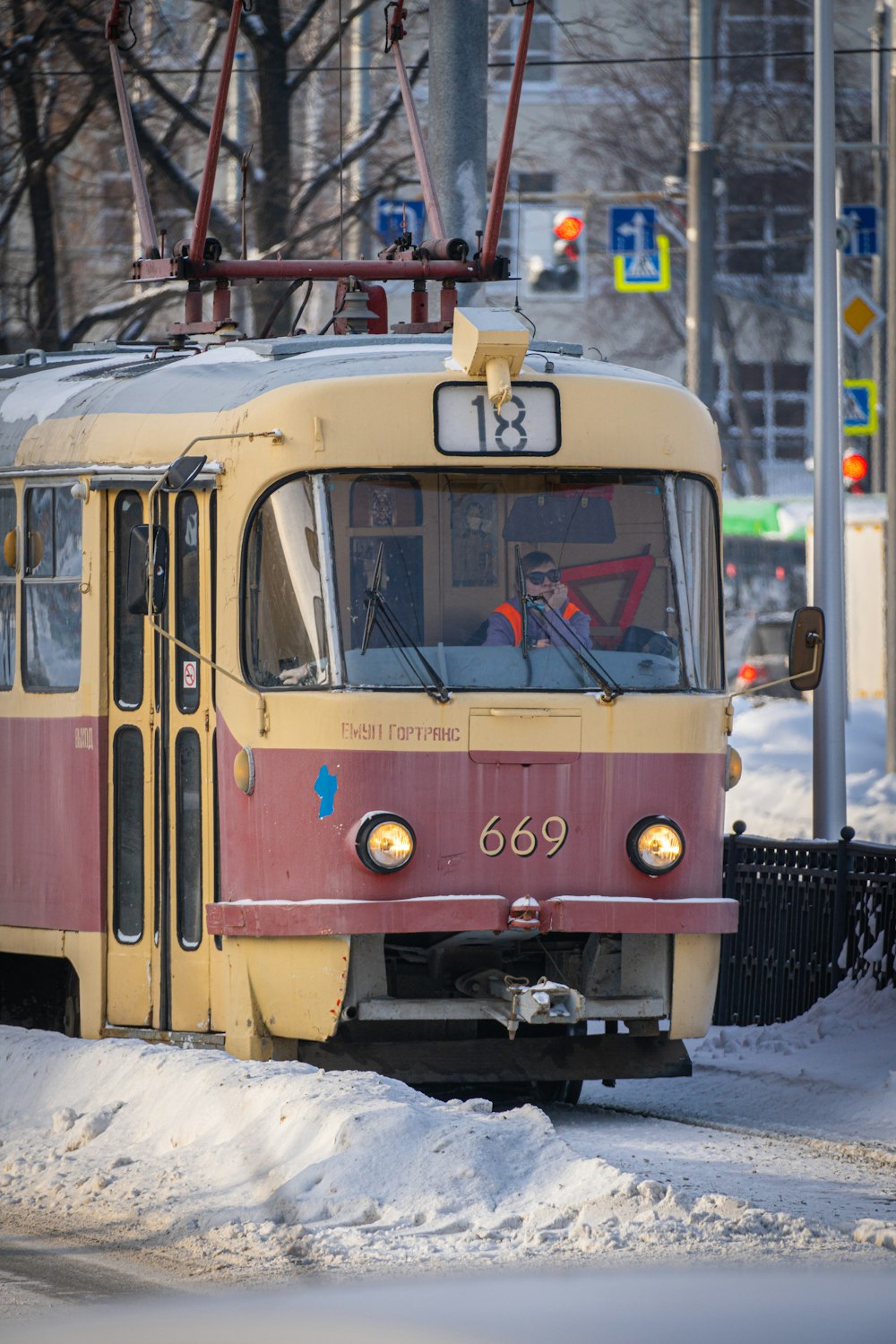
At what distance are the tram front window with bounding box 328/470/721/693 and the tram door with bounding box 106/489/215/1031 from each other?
75 cm

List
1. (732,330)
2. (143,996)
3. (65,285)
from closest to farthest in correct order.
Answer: (143,996)
(65,285)
(732,330)

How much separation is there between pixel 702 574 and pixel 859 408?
20.1 meters

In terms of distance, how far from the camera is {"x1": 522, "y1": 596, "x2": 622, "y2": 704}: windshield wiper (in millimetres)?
9695

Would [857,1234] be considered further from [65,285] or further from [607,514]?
[65,285]

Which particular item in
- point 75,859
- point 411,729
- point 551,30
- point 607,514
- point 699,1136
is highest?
point 551,30

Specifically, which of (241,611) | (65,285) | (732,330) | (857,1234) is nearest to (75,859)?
(241,611)

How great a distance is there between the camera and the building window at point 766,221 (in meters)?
52.6

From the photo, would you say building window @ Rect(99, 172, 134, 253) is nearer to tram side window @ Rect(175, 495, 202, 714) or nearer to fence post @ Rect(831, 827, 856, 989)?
fence post @ Rect(831, 827, 856, 989)

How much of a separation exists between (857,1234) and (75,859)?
4122 millimetres

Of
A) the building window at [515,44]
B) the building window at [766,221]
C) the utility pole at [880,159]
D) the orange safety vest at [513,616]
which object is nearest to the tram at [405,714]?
the orange safety vest at [513,616]

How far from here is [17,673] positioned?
432 inches

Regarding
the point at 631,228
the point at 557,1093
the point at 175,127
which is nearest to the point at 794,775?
the point at 175,127

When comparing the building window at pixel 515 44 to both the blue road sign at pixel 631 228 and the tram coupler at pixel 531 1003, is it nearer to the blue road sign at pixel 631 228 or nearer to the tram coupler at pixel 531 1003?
the blue road sign at pixel 631 228

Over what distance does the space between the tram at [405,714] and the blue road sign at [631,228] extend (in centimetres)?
2034
